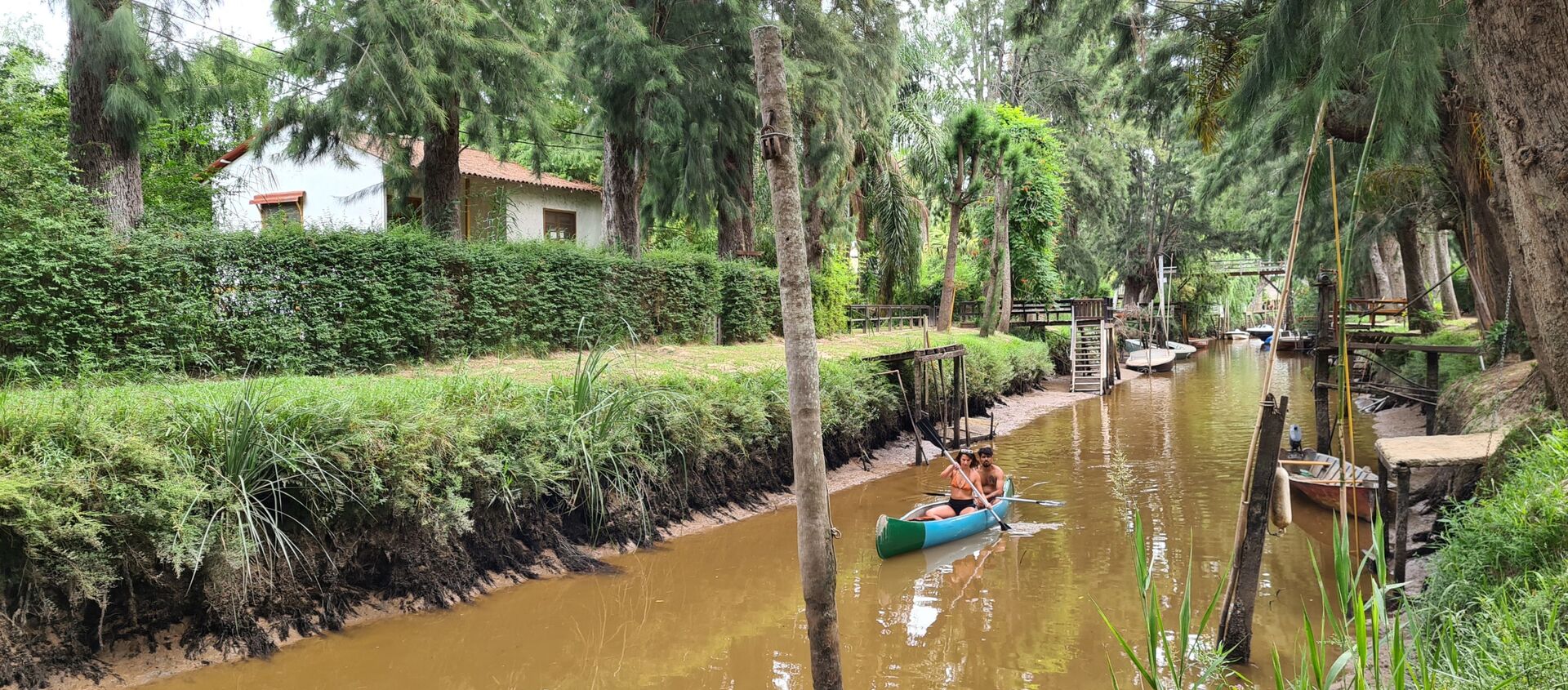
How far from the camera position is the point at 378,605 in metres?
7.90

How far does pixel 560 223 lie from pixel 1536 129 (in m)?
25.2

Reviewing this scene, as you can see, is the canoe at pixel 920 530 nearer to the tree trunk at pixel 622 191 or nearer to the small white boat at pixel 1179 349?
the tree trunk at pixel 622 191

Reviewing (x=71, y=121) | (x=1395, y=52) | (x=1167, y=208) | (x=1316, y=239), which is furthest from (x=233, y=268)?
(x=1167, y=208)

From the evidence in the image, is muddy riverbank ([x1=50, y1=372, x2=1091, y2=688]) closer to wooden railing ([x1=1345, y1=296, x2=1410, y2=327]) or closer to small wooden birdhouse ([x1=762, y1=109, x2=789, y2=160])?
small wooden birdhouse ([x1=762, y1=109, x2=789, y2=160])

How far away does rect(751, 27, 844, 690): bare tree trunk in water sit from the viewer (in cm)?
506

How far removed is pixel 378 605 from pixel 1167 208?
43789mm

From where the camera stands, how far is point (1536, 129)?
14.5 feet

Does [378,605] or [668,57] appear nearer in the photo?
[378,605]

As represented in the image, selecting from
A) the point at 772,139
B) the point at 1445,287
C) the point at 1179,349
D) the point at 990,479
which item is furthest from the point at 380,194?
the point at 1179,349

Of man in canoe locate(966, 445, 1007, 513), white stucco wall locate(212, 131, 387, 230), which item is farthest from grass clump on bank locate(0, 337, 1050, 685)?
white stucco wall locate(212, 131, 387, 230)

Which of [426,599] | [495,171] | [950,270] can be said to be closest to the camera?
[426,599]

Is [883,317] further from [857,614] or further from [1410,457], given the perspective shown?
[1410,457]

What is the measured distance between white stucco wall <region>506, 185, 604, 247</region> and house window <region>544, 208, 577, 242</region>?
0.13 meters

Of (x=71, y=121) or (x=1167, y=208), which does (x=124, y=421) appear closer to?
(x=71, y=121)
